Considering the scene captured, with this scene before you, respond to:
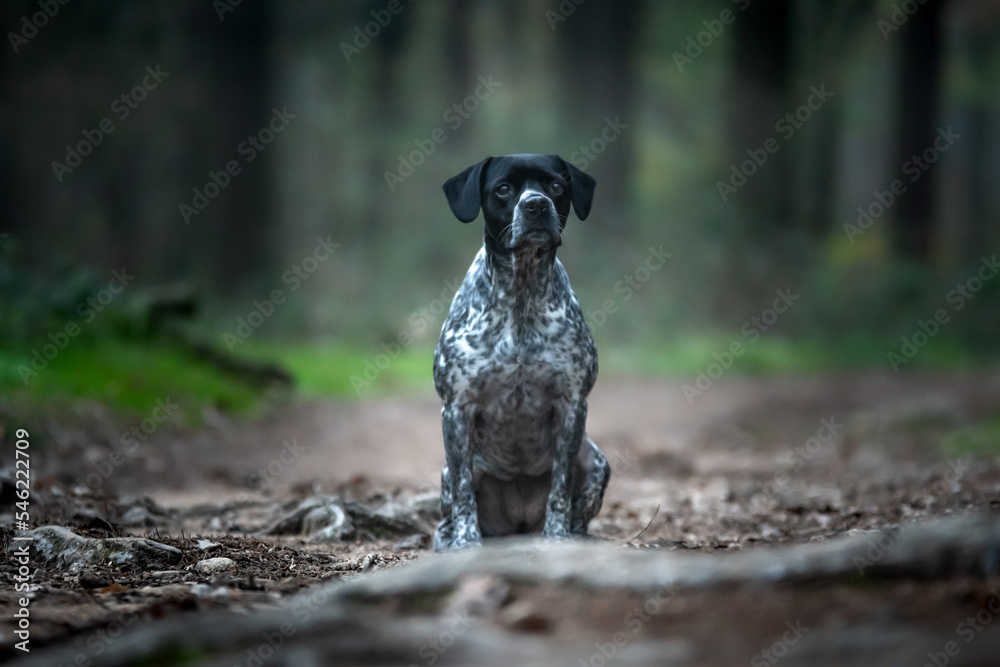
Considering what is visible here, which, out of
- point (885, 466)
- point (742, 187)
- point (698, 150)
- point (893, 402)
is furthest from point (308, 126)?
point (885, 466)

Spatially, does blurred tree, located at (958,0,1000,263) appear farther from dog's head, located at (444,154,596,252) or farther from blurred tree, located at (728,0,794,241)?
dog's head, located at (444,154,596,252)

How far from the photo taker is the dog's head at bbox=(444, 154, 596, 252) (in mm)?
4691

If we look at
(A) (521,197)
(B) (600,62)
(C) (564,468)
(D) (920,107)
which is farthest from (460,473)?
(B) (600,62)

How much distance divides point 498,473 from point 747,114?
60.8ft

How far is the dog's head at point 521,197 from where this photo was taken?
469 centimetres

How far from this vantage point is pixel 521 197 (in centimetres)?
473

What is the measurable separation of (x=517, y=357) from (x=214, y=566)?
1.74 metres

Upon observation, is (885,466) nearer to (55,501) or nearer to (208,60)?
(55,501)

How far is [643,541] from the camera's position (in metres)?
5.07

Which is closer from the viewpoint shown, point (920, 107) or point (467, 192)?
point (467, 192)

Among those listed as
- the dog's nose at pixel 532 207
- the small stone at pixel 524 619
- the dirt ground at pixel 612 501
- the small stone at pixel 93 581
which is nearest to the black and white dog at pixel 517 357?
the dog's nose at pixel 532 207

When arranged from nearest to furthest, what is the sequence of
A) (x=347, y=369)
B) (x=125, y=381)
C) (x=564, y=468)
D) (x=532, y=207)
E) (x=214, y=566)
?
(x=214, y=566) → (x=532, y=207) → (x=564, y=468) → (x=125, y=381) → (x=347, y=369)

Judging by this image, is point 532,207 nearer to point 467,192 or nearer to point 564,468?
point 467,192

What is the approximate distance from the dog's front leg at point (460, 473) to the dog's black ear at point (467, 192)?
1.03 m
